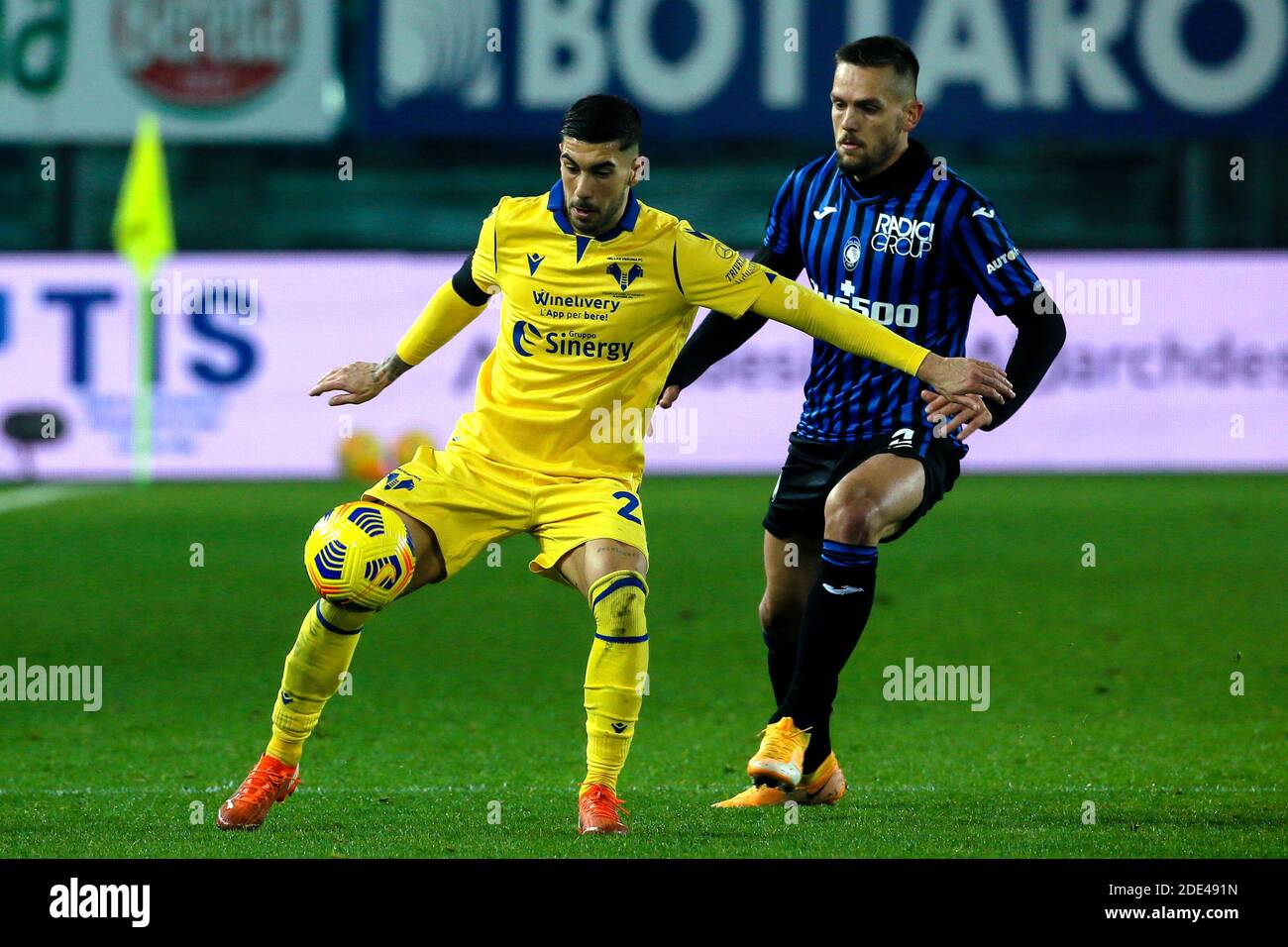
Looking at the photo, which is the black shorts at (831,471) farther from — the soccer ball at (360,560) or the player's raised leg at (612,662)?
the soccer ball at (360,560)

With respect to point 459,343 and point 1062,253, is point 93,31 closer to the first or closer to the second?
point 459,343

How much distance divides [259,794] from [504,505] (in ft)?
3.18

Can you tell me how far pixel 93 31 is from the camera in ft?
55.5

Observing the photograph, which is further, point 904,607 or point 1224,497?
point 1224,497

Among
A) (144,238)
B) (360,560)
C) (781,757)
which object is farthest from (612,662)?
(144,238)

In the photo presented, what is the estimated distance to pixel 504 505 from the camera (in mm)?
5324

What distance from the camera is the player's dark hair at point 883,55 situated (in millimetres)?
5570

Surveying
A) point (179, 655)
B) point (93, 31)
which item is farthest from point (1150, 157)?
point (179, 655)

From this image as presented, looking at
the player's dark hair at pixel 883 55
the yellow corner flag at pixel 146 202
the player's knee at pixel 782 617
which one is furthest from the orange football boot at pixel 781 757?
the yellow corner flag at pixel 146 202

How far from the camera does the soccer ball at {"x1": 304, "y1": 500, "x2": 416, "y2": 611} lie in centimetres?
506

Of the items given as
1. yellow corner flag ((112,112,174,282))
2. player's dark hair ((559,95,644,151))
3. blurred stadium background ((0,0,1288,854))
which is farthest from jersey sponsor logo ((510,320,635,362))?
yellow corner flag ((112,112,174,282))

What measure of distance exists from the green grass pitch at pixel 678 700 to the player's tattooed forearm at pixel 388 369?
1.14 metres

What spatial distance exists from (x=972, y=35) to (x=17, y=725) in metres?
12.1

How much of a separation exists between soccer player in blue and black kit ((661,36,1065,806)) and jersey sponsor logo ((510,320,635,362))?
0.99 feet
